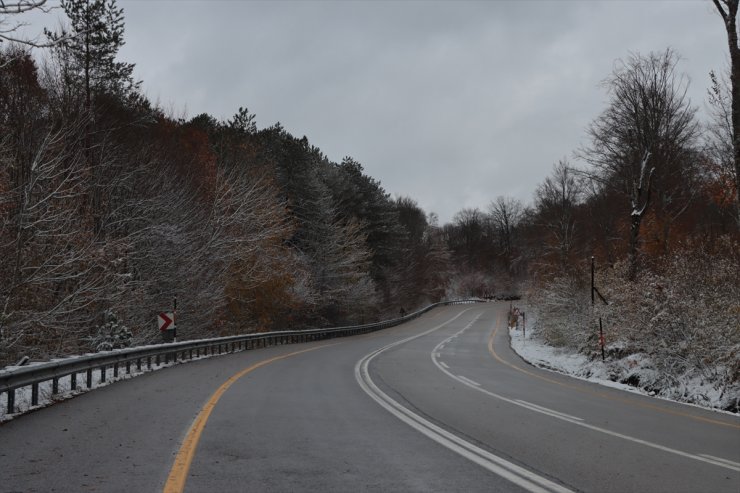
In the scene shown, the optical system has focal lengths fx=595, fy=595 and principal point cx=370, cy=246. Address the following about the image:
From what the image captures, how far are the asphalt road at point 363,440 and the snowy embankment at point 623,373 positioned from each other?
1003 mm

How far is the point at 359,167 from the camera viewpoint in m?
65.2

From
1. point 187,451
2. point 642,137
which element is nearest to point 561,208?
point 642,137

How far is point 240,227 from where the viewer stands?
34.7 m

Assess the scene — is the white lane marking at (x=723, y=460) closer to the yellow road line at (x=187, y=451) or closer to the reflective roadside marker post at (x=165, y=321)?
the yellow road line at (x=187, y=451)

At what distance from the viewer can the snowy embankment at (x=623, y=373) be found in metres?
12.9

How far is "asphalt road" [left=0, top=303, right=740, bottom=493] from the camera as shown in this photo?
5.80m

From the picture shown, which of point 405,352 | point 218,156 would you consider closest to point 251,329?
point 218,156

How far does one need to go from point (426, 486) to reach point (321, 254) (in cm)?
4485

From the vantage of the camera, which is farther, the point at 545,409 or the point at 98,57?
the point at 98,57

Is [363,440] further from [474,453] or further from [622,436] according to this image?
[622,436]

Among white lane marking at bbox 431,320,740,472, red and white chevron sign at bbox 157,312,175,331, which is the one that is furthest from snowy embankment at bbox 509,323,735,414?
red and white chevron sign at bbox 157,312,175,331

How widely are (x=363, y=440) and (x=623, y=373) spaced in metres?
11.9

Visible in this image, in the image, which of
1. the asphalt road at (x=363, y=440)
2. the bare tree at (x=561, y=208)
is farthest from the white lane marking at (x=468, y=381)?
the bare tree at (x=561, y=208)

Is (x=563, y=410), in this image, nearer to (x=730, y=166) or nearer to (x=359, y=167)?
(x=730, y=166)
